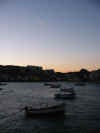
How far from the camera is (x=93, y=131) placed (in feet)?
59.1

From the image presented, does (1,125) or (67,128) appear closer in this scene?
(67,128)

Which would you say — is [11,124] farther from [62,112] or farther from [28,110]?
[62,112]

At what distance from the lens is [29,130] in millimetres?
18875

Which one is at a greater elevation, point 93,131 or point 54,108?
point 54,108

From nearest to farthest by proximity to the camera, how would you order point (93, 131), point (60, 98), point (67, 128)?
point (93, 131) < point (67, 128) < point (60, 98)

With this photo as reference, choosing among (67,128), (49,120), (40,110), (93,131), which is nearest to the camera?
(93,131)

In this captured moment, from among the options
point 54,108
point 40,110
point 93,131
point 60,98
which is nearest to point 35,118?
point 40,110

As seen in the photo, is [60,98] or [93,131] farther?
[60,98]

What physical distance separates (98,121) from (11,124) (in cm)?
1643

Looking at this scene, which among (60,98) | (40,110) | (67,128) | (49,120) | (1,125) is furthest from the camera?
(60,98)

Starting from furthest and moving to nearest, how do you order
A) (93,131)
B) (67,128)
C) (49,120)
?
(49,120), (67,128), (93,131)

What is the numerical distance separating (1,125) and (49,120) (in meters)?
8.89

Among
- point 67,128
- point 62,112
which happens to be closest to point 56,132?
point 67,128

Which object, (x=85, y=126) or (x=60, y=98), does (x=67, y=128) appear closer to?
(x=85, y=126)
